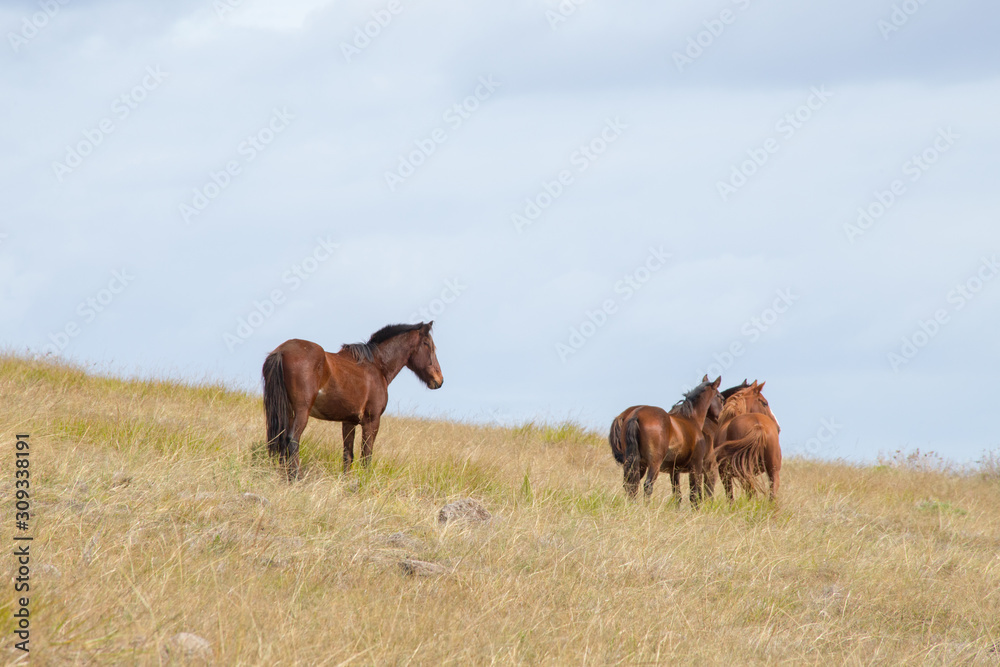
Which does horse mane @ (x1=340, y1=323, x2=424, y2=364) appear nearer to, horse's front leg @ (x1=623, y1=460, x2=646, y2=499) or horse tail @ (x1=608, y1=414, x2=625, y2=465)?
horse tail @ (x1=608, y1=414, x2=625, y2=465)

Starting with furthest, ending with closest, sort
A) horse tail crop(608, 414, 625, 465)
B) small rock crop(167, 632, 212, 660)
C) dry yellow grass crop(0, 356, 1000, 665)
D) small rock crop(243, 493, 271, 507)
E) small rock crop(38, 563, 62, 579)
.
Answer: horse tail crop(608, 414, 625, 465), small rock crop(243, 493, 271, 507), small rock crop(38, 563, 62, 579), dry yellow grass crop(0, 356, 1000, 665), small rock crop(167, 632, 212, 660)

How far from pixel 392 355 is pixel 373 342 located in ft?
0.94

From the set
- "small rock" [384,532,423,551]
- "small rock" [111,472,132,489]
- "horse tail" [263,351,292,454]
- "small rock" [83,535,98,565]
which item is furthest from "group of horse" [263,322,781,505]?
"small rock" [83,535,98,565]

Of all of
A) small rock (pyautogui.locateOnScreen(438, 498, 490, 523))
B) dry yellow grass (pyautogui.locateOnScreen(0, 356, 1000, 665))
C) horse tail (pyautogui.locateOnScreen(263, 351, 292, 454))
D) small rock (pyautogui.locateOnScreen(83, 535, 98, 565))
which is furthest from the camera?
horse tail (pyautogui.locateOnScreen(263, 351, 292, 454))

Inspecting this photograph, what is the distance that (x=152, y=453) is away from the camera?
8.16 meters

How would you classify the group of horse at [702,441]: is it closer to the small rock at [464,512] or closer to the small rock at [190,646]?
the small rock at [464,512]

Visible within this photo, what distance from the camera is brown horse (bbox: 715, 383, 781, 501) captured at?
33.8ft

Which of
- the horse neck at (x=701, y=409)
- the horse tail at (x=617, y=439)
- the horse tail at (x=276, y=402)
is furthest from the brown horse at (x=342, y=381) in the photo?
the horse neck at (x=701, y=409)

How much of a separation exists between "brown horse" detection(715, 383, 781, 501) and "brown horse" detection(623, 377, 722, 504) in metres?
0.44

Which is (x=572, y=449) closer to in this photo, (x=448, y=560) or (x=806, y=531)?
(x=806, y=531)

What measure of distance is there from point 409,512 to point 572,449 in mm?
8551

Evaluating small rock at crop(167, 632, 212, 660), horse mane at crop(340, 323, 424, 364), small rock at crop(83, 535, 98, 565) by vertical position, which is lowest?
small rock at crop(167, 632, 212, 660)

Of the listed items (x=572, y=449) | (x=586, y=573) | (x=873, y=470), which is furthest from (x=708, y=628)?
(x=873, y=470)

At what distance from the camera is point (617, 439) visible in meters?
9.78
